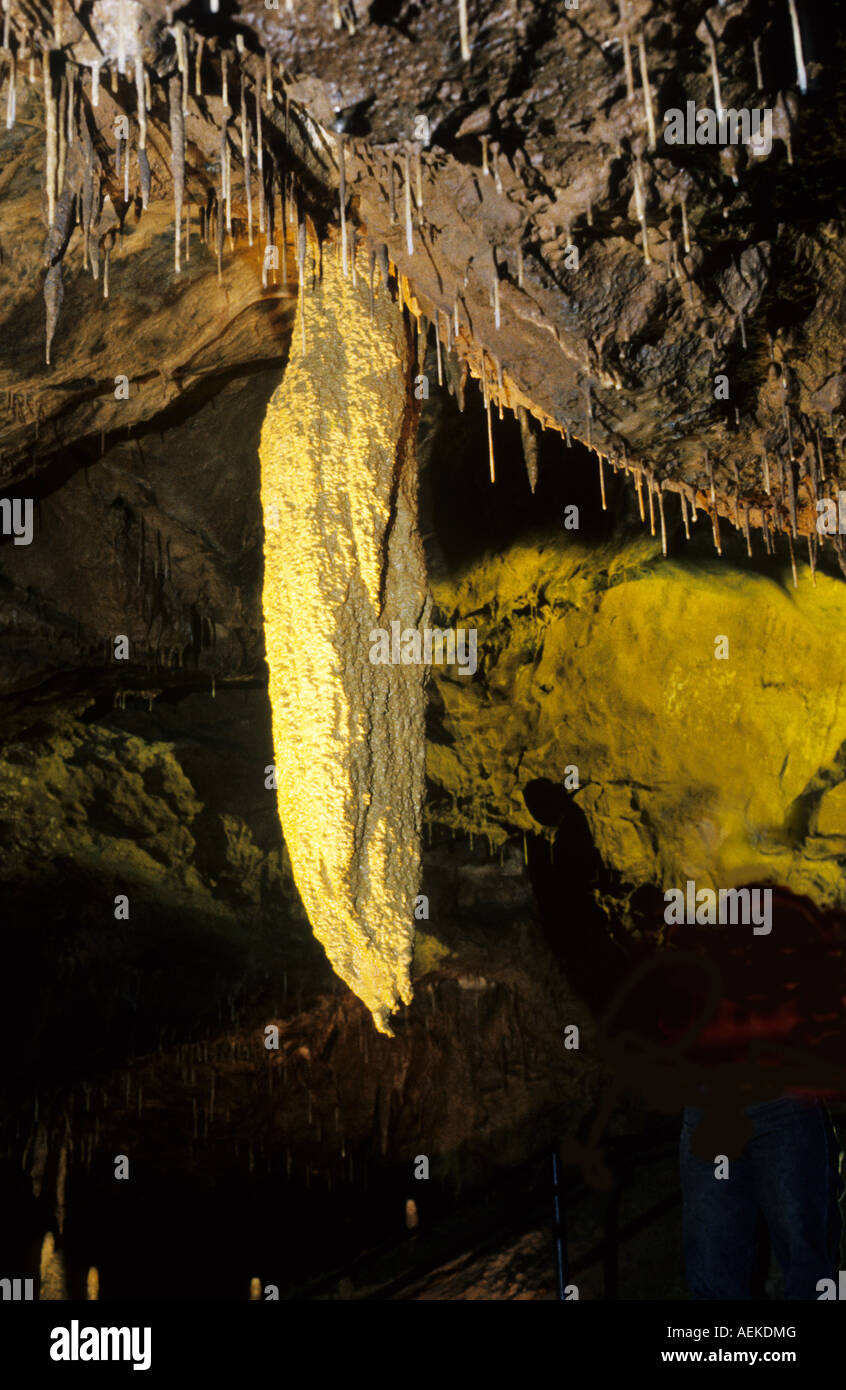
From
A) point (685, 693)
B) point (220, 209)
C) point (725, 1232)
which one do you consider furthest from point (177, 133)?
point (685, 693)

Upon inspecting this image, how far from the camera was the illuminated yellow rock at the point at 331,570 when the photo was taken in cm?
280

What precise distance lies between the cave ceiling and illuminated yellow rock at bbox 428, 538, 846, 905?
185cm

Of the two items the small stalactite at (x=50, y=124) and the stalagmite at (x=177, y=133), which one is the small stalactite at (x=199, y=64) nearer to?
the stalagmite at (x=177, y=133)

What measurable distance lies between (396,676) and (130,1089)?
4127 millimetres

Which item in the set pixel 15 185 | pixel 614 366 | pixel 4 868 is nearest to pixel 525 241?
pixel 614 366

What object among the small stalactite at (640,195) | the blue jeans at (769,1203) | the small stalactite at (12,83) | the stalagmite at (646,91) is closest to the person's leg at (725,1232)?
the blue jeans at (769,1203)

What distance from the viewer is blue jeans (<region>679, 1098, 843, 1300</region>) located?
272cm

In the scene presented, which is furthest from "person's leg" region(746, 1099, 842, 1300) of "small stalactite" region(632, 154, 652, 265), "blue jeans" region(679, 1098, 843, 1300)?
"small stalactite" region(632, 154, 652, 265)

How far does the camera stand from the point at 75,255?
2572mm

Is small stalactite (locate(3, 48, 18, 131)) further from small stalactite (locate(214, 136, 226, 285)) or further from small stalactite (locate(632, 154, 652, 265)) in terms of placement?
small stalactite (locate(632, 154, 652, 265))

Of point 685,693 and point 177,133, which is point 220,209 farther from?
point 685,693

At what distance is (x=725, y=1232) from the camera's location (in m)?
2.94

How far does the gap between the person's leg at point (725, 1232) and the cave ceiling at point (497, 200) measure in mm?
→ 2311

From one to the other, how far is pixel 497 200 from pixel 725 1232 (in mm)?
3318
